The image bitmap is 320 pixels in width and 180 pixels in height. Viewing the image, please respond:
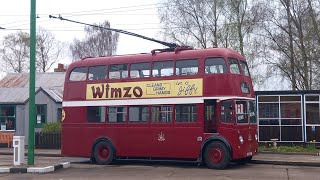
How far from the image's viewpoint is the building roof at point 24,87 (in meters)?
33.1

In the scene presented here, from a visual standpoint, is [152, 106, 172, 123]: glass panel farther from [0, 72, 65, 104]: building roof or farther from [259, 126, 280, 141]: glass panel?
[0, 72, 65, 104]: building roof

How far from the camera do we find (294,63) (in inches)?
1540

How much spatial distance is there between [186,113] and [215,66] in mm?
2159

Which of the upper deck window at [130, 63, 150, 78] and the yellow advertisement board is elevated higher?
the upper deck window at [130, 63, 150, 78]

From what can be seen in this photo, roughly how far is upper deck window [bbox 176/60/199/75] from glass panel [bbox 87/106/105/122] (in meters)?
A: 4.06

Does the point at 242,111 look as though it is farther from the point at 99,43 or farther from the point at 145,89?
the point at 99,43

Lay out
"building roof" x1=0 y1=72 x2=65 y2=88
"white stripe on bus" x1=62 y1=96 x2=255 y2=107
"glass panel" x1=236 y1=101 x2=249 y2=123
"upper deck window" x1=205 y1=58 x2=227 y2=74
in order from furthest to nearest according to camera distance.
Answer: "building roof" x1=0 y1=72 x2=65 y2=88 → "white stripe on bus" x1=62 y1=96 x2=255 y2=107 → "upper deck window" x1=205 y1=58 x2=227 y2=74 → "glass panel" x1=236 y1=101 x2=249 y2=123

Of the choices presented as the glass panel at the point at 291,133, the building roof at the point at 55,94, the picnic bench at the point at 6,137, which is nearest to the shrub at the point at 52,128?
the building roof at the point at 55,94

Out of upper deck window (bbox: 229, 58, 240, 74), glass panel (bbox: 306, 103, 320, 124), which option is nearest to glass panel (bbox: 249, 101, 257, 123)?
upper deck window (bbox: 229, 58, 240, 74)

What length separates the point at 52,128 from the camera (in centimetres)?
3053

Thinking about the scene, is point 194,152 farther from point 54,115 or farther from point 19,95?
point 19,95

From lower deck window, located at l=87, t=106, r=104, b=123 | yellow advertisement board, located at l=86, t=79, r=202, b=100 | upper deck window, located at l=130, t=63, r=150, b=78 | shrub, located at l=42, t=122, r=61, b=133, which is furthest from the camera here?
shrub, located at l=42, t=122, r=61, b=133

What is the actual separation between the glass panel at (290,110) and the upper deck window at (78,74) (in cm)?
1024

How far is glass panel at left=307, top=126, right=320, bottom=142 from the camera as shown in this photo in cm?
2564
